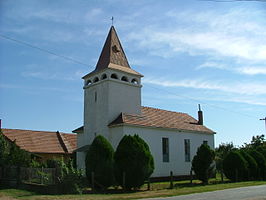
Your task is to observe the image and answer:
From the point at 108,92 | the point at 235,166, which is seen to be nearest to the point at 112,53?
the point at 108,92

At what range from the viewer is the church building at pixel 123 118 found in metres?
28.8

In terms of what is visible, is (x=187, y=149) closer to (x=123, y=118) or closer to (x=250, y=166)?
(x=250, y=166)

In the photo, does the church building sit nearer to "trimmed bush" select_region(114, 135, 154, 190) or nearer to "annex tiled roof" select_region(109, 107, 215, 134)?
"annex tiled roof" select_region(109, 107, 215, 134)

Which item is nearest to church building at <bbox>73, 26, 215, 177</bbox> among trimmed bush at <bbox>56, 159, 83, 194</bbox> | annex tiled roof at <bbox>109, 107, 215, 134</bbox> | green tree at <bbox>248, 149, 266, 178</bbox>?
annex tiled roof at <bbox>109, 107, 215, 134</bbox>

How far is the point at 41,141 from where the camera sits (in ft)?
146

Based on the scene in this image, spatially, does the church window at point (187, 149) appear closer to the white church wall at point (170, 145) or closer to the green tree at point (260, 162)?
the white church wall at point (170, 145)

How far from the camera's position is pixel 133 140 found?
22.4 m

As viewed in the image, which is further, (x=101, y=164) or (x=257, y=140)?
(x=257, y=140)

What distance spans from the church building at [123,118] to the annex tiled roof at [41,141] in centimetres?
1209

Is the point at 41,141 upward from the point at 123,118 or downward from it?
downward

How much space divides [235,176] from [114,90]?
1445cm

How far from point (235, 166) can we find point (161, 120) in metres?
8.59

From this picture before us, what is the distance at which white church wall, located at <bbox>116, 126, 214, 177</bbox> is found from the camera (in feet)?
96.1

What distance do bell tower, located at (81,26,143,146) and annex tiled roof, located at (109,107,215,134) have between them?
94cm
